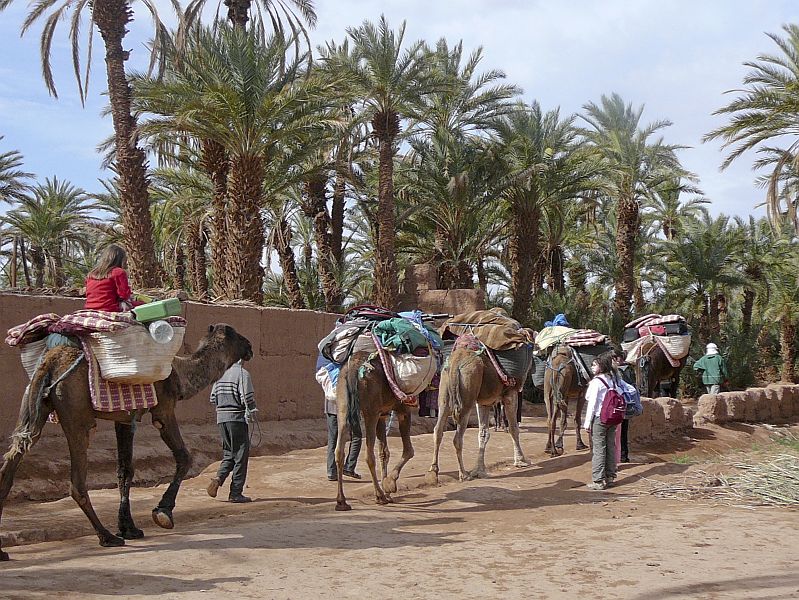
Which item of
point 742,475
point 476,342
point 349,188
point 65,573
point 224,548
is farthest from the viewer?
point 349,188

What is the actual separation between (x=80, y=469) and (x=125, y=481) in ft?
2.51

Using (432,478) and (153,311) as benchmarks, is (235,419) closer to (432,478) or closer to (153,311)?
(432,478)

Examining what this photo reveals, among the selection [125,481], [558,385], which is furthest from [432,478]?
[125,481]

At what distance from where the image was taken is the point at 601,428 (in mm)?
11086

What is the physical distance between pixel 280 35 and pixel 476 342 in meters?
11.6

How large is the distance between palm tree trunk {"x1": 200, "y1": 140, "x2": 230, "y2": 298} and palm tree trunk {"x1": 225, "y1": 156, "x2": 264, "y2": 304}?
1.41 meters

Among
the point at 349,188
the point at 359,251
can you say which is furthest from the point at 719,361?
the point at 359,251

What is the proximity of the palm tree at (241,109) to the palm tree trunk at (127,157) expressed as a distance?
1.60ft

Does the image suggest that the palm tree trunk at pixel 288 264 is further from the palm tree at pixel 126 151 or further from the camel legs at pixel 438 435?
the camel legs at pixel 438 435

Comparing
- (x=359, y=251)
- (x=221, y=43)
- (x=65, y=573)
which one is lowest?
(x=65, y=573)

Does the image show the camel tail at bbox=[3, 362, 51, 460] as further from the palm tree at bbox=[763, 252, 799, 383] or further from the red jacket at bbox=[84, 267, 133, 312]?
the palm tree at bbox=[763, 252, 799, 383]

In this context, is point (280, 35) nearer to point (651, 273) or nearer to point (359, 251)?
point (359, 251)

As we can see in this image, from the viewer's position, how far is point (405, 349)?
31.9 ft

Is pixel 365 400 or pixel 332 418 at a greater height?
pixel 365 400
